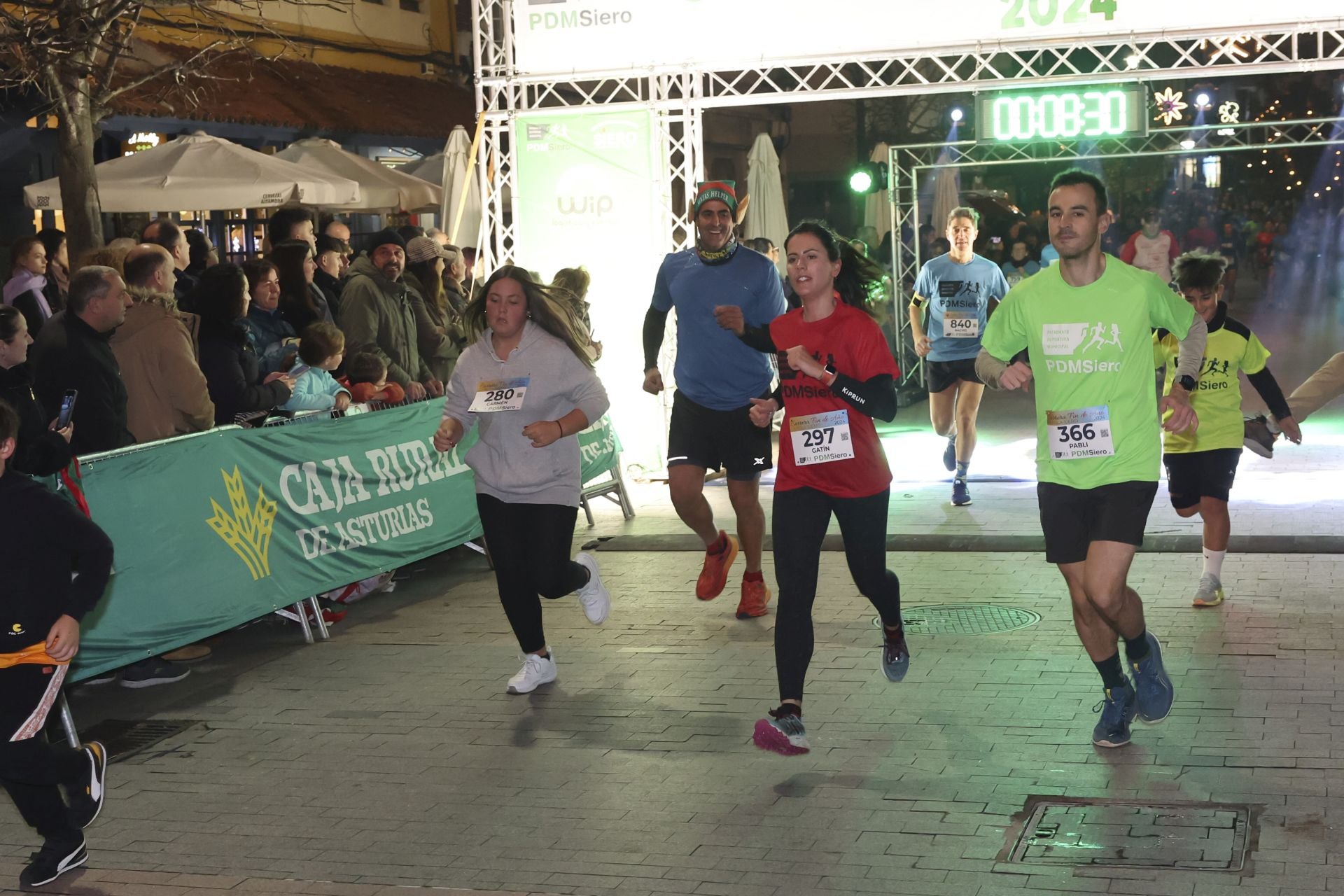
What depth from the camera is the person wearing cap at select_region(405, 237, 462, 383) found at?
11.4m

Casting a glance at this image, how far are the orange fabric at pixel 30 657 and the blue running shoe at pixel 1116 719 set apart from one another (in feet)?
12.2

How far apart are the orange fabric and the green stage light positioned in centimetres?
1863

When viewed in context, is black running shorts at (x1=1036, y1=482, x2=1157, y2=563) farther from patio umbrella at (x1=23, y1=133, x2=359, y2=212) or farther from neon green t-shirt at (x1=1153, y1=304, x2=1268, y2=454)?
patio umbrella at (x1=23, y1=133, x2=359, y2=212)

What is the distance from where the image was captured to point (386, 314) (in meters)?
10.6

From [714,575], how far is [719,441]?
79 cm

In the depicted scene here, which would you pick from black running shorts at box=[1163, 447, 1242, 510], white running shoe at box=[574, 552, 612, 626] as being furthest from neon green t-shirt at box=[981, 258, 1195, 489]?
white running shoe at box=[574, 552, 612, 626]

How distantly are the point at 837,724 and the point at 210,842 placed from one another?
8.24 ft

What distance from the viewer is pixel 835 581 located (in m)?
9.62

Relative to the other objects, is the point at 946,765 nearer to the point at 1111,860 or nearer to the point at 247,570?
the point at 1111,860

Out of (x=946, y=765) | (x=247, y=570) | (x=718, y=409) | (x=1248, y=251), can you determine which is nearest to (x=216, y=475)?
(x=247, y=570)

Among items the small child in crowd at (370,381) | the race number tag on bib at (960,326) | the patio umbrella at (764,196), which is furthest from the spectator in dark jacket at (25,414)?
the patio umbrella at (764,196)

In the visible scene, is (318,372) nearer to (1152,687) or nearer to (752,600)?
(752,600)

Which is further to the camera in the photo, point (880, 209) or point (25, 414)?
point (880, 209)

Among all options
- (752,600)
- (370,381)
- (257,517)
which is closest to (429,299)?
(370,381)
